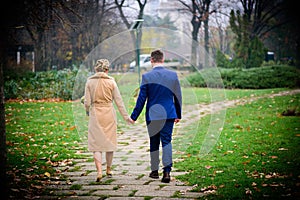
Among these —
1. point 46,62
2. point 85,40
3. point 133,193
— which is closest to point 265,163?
point 133,193

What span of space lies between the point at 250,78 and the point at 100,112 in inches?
873

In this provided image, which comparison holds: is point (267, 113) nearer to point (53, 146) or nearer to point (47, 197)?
point (53, 146)

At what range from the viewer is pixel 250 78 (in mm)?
27906

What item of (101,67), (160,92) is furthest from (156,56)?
(101,67)

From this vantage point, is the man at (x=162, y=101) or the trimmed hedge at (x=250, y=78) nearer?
the man at (x=162, y=101)

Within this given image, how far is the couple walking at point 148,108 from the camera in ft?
22.1

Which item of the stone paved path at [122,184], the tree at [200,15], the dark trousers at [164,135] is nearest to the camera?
the stone paved path at [122,184]

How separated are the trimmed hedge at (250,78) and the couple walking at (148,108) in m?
20.4

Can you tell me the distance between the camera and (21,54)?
3194 centimetres

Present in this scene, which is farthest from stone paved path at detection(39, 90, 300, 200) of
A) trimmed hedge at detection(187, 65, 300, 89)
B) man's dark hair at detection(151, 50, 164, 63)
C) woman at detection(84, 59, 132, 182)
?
trimmed hedge at detection(187, 65, 300, 89)

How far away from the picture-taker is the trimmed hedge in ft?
88.5

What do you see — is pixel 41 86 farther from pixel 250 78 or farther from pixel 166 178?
pixel 166 178

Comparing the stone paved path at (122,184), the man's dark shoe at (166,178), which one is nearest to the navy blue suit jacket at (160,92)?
the man's dark shoe at (166,178)

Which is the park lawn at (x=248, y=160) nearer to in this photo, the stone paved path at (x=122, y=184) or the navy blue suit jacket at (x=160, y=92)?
the stone paved path at (x=122, y=184)
